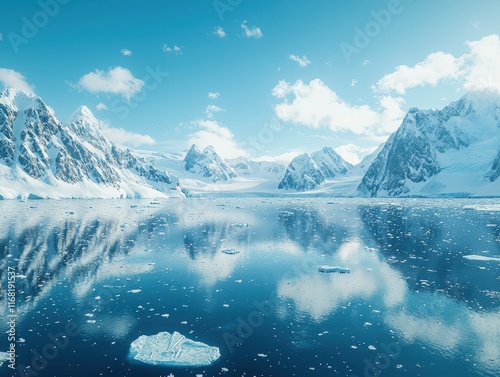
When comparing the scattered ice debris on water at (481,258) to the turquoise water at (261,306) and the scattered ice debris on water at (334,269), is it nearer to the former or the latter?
the turquoise water at (261,306)

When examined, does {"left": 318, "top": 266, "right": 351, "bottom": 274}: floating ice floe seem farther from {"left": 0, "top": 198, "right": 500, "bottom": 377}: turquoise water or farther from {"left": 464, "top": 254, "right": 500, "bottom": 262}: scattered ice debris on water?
{"left": 464, "top": 254, "right": 500, "bottom": 262}: scattered ice debris on water

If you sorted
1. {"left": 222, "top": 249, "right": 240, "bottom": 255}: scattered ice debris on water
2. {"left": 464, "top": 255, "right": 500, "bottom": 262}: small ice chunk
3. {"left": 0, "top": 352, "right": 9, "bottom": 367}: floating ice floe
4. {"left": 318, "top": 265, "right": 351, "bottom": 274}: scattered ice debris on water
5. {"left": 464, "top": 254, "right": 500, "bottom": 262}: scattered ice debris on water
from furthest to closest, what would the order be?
{"left": 222, "top": 249, "right": 240, "bottom": 255}: scattered ice debris on water → {"left": 464, "top": 254, "right": 500, "bottom": 262}: scattered ice debris on water → {"left": 464, "top": 255, "right": 500, "bottom": 262}: small ice chunk → {"left": 318, "top": 265, "right": 351, "bottom": 274}: scattered ice debris on water → {"left": 0, "top": 352, "right": 9, "bottom": 367}: floating ice floe

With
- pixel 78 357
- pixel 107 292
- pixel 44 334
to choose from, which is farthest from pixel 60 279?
pixel 78 357

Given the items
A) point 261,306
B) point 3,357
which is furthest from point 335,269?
point 3,357

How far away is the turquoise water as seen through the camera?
54.9 feet

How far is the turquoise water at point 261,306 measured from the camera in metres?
16.7

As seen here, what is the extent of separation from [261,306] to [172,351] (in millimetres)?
7898

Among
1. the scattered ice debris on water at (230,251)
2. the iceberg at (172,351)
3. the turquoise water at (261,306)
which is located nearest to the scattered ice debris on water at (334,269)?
the turquoise water at (261,306)

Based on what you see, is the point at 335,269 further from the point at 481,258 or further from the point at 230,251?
the point at 481,258

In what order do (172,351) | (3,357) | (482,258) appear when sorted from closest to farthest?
(3,357) → (172,351) → (482,258)

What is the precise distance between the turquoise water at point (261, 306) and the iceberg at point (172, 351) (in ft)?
1.36

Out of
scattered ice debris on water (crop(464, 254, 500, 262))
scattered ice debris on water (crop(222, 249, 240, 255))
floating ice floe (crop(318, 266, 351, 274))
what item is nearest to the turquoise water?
scattered ice debris on water (crop(222, 249, 240, 255))

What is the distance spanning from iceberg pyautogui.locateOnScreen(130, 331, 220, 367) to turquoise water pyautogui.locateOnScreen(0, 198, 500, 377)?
414mm

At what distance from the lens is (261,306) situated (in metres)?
23.9
